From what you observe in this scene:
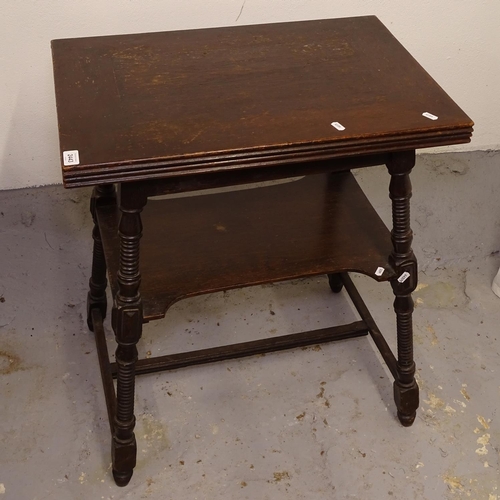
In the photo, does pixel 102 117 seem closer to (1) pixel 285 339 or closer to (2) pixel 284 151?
(2) pixel 284 151

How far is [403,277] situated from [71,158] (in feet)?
2.68

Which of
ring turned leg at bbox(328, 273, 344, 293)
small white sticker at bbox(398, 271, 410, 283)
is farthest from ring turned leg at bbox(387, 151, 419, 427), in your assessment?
ring turned leg at bbox(328, 273, 344, 293)

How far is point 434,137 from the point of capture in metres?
1.57

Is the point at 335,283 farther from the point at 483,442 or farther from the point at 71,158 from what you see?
the point at 71,158

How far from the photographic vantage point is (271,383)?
2.19 meters

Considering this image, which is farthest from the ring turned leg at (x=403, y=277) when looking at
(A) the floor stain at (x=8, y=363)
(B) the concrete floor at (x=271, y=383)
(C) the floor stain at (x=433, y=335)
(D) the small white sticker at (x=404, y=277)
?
(A) the floor stain at (x=8, y=363)

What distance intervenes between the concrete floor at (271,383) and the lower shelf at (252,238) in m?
0.44

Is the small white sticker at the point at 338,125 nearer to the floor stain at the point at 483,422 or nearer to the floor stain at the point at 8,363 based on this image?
the floor stain at the point at 483,422

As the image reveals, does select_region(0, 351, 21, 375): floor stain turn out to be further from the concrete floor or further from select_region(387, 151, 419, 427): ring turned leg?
select_region(387, 151, 419, 427): ring turned leg

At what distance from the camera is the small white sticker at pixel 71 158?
1399 mm

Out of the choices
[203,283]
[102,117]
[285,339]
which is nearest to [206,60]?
[102,117]

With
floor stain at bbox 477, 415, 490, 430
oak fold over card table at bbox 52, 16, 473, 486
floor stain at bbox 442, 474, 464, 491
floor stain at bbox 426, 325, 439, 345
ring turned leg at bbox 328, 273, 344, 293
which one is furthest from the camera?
ring turned leg at bbox 328, 273, 344, 293

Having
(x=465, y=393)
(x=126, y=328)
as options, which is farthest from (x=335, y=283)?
(x=126, y=328)

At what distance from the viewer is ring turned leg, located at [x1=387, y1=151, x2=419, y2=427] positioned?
1.69m
